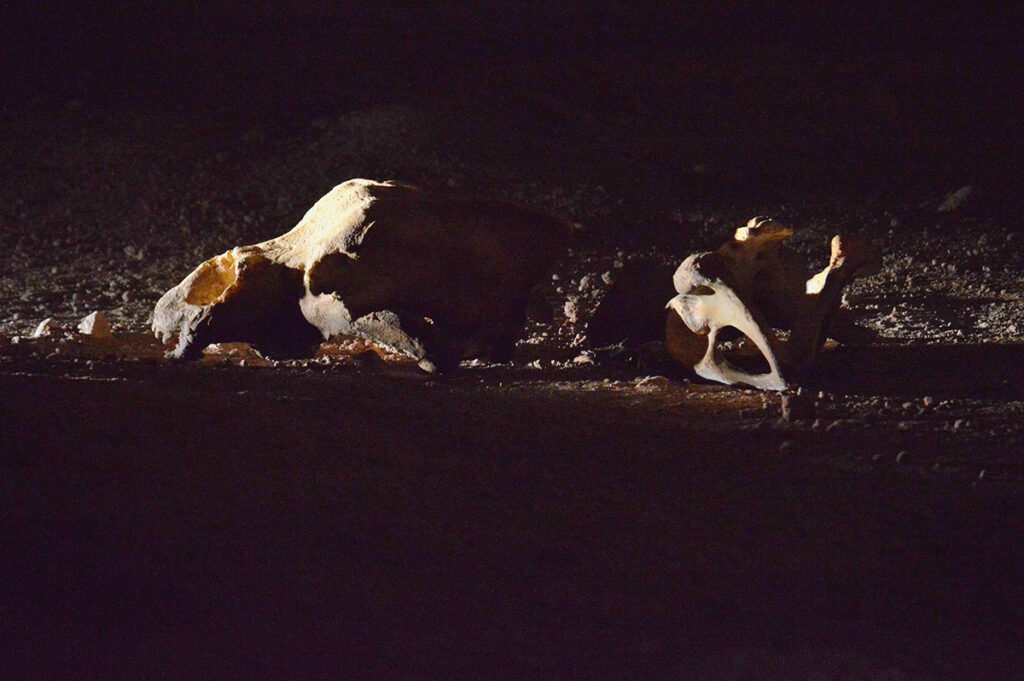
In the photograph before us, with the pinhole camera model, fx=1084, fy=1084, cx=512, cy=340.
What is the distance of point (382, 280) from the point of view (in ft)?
14.9

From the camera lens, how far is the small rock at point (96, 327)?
5117 mm

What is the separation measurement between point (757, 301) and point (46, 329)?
3.37 metres

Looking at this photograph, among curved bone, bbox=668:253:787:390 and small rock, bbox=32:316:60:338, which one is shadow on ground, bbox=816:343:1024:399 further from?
small rock, bbox=32:316:60:338

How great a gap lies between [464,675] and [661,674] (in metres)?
0.39

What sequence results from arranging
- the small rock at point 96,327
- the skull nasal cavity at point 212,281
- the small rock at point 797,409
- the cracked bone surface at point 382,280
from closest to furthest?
the small rock at point 797,409 < the cracked bone surface at point 382,280 < the skull nasal cavity at point 212,281 < the small rock at point 96,327

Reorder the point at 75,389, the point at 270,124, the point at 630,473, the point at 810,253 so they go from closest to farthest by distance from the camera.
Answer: the point at 630,473, the point at 75,389, the point at 810,253, the point at 270,124

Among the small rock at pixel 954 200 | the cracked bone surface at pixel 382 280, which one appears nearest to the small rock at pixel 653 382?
the cracked bone surface at pixel 382 280

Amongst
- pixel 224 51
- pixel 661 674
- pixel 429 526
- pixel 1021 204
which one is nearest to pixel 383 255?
pixel 429 526

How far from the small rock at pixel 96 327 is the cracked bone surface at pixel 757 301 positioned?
8.70ft

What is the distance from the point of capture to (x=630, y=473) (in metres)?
3.11

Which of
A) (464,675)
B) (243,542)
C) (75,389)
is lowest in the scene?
(464,675)

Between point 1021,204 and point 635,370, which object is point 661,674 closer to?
point 635,370

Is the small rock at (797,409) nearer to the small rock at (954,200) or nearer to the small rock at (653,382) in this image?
the small rock at (653,382)

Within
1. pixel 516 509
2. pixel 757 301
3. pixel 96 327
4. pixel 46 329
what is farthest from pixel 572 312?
pixel 516 509
